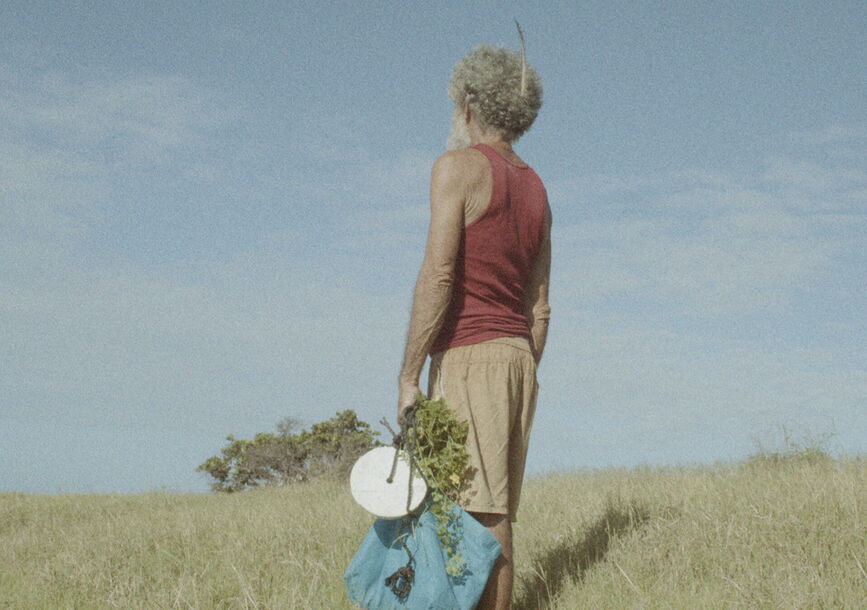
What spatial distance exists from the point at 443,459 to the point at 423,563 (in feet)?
1.64

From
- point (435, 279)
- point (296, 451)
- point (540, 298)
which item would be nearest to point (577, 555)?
point (540, 298)

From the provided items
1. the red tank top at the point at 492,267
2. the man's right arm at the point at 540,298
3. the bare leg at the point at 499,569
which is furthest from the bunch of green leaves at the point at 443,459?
the man's right arm at the point at 540,298

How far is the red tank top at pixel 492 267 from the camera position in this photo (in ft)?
12.8

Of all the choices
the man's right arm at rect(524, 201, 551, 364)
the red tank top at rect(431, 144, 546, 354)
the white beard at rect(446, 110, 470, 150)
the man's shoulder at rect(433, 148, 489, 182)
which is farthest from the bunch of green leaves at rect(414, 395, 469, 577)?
the white beard at rect(446, 110, 470, 150)

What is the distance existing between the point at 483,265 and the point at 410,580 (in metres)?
1.55

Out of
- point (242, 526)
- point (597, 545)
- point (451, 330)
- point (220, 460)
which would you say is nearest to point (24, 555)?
point (242, 526)

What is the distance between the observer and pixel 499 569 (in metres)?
3.87

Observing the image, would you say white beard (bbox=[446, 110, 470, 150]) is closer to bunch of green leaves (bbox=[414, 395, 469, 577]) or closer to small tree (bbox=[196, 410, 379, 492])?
bunch of green leaves (bbox=[414, 395, 469, 577])

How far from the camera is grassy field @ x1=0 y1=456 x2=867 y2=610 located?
190 inches

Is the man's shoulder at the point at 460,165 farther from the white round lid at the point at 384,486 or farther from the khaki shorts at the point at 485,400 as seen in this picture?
the white round lid at the point at 384,486

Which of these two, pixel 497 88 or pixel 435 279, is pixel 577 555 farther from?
pixel 497 88

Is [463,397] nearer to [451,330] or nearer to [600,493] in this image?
[451,330]

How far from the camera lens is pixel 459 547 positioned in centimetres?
373

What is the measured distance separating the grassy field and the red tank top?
1860mm
